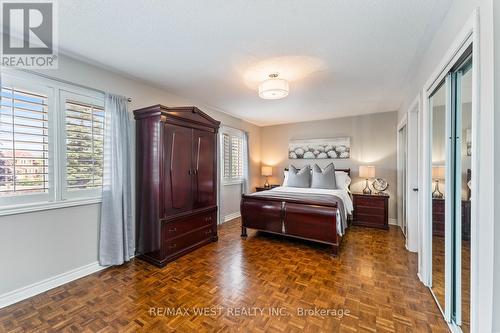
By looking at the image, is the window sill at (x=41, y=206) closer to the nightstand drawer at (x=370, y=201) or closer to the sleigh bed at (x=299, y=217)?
the sleigh bed at (x=299, y=217)

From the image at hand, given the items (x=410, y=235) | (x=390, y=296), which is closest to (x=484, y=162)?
(x=390, y=296)

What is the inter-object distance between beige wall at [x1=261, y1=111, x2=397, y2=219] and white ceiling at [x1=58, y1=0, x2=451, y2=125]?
5.26 feet

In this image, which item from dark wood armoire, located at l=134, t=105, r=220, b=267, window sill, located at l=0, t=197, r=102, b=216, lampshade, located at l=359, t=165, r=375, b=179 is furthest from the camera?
lampshade, located at l=359, t=165, r=375, b=179

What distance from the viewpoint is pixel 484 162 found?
1.06 meters

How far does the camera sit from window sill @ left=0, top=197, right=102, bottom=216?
76.8 inches

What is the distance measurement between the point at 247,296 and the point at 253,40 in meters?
2.42

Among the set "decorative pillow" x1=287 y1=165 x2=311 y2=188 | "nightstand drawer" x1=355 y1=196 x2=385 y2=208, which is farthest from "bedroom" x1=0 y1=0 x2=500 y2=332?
"decorative pillow" x1=287 y1=165 x2=311 y2=188

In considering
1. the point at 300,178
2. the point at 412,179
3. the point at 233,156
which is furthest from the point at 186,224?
the point at 412,179

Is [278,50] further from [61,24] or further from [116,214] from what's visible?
[116,214]

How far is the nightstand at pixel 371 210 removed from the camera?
4.19 m

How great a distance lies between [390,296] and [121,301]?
2.52m

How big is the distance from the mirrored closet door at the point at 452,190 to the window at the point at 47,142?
3427mm

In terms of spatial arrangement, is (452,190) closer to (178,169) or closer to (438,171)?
(438,171)
